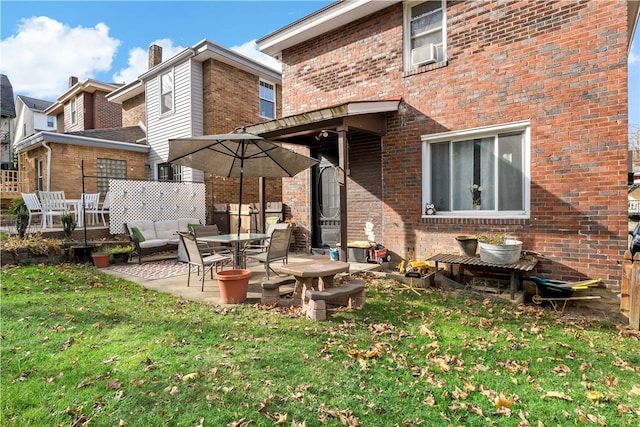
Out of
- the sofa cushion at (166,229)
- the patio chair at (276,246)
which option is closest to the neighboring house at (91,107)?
the sofa cushion at (166,229)

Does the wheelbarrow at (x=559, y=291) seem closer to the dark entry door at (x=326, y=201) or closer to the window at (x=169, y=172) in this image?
the dark entry door at (x=326, y=201)

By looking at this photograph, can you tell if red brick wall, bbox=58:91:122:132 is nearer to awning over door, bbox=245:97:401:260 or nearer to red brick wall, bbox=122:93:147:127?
red brick wall, bbox=122:93:147:127

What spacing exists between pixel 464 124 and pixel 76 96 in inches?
847

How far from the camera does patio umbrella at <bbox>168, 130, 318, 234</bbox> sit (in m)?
6.40

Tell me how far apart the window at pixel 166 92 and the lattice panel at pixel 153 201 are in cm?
419

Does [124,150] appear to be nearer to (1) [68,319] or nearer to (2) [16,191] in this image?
(2) [16,191]

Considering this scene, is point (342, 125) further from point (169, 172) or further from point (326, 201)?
point (169, 172)

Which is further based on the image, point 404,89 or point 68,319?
point 404,89

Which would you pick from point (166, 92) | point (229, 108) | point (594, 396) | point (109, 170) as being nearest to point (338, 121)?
point (594, 396)

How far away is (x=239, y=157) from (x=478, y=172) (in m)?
4.79

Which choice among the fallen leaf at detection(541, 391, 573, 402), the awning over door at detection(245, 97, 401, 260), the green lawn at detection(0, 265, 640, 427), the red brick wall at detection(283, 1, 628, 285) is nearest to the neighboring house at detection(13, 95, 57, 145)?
the awning over door at detection(245, 97, 401, 260)

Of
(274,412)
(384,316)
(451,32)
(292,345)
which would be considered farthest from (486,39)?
(274,412)

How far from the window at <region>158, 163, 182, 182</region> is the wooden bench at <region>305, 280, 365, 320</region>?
11248 mm

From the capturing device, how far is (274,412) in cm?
258
